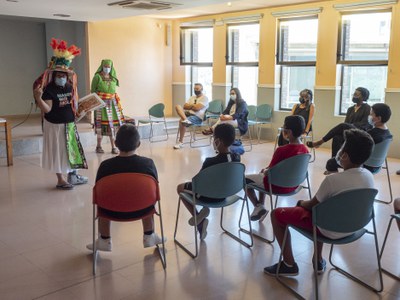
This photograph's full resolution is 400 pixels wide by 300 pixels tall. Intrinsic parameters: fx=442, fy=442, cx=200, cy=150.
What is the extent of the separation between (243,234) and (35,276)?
1.66 m

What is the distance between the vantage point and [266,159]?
692 cm

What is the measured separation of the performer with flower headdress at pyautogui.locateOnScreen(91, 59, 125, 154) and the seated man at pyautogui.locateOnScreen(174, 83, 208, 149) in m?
→ 1.19

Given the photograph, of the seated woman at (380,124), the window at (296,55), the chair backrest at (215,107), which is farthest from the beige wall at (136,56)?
the seated woman at (380,124)

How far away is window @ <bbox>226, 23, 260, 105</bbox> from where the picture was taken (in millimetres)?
8820

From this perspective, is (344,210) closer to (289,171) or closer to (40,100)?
(289,171)

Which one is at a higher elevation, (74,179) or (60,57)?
(60,57)

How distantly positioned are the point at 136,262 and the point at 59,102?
7.67 ft

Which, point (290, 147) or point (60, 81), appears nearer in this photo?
point (290, 147)

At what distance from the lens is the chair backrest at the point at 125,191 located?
277 cm

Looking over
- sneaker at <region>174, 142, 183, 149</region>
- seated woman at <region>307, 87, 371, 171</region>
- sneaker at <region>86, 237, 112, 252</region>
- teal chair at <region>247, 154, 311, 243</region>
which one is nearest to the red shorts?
teal chair at <region>247, 154, 311, 243</region>

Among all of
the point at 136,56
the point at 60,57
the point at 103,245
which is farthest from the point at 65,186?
the point at 136,56

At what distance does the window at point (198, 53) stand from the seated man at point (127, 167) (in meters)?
6.89

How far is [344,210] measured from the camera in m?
2.48

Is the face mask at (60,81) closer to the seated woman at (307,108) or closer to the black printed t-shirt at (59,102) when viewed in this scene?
the black printed t-shirt at (59,102)
